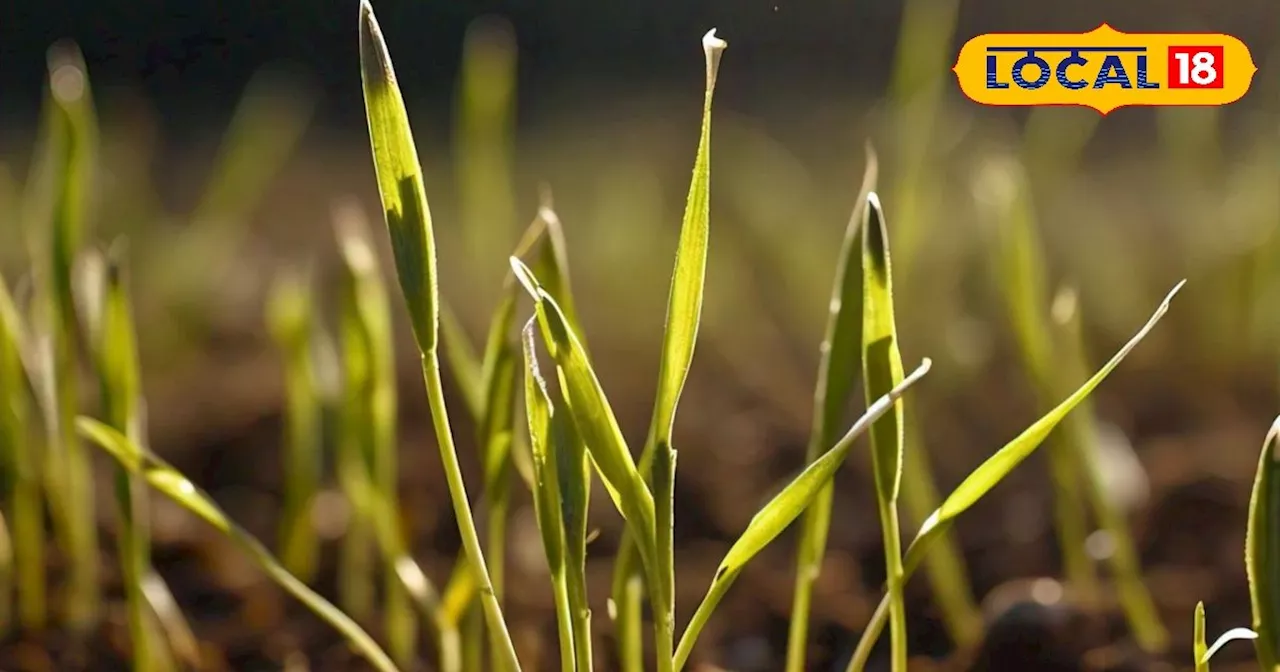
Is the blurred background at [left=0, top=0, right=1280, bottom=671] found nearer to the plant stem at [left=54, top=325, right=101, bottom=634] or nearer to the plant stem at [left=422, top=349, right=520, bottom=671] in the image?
the plant stem at [left=54, top=325, right=101, bottom=634]

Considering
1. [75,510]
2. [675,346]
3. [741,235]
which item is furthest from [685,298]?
[741,235]

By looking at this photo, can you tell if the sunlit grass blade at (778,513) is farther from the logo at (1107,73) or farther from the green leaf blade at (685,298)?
the logo at (1107,73)

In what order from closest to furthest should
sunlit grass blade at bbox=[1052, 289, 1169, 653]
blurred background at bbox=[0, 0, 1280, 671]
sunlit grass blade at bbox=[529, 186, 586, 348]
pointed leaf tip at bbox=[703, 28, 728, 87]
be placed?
pointed leaf tip at bbox=[703, 28, 728, 87] < sunlit grass blade at bbox=[529, 186, 586, 348] < sunlit grass blade at bbox=[1052, 289, 1169, 653] < blurred background at bbox=[0, 0, 1280, 671]

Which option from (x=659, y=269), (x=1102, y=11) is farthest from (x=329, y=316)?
(x=1102, y=11)

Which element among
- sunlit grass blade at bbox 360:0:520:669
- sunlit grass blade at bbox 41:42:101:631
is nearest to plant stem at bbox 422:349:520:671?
sunlit grass blade at bbox 360:0:520:669

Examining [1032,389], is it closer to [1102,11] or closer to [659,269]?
[1102,11]
